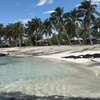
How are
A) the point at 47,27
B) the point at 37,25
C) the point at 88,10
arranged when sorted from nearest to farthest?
the point at 88,10 < the point at 47,27 < the point at 37,25

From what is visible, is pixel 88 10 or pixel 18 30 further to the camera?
pixel 18 30

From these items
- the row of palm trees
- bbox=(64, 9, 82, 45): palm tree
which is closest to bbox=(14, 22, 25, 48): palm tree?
the row of palm trees

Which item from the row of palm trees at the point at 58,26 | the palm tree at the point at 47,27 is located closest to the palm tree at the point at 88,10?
the row of palm trees at the point at 58,26

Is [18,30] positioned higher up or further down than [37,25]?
further down

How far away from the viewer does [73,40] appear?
11381 centimetres

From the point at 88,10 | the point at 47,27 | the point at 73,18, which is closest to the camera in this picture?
the point at 88,10

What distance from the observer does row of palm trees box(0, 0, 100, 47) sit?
254ft

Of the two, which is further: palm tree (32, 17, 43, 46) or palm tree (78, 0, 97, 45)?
palm tree (32, 17, 43, 46)

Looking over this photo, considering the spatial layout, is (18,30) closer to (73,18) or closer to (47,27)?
(47,27)

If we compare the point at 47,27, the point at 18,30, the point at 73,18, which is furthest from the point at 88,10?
the point at 18,30

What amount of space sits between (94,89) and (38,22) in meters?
94.2

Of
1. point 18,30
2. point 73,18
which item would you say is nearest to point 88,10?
point 73,18

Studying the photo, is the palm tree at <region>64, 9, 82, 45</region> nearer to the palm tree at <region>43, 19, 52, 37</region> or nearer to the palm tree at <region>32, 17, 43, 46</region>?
the palm tree at <region>43, 19, 52, 37</region>

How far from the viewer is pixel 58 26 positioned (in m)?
92.1
